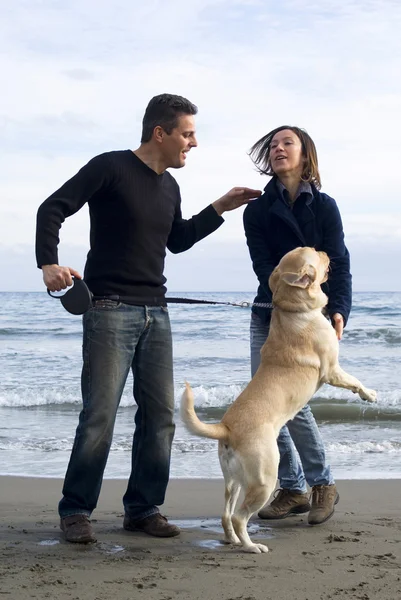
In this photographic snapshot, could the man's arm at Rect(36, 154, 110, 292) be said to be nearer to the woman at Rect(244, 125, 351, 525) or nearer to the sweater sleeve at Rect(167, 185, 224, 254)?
the sweater sleeve at Rect(167, 185, 224, 254)

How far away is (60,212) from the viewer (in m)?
3.99

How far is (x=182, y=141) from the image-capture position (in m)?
4.21

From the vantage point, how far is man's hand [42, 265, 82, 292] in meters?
3.83

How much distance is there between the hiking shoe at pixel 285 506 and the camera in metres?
4.68

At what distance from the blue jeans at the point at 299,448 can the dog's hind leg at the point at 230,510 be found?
0.73 meters

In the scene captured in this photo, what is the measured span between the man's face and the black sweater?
0.13 m

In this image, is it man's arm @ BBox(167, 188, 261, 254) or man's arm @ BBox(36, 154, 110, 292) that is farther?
man's arm @ BBox(167, 188, 261, 254)

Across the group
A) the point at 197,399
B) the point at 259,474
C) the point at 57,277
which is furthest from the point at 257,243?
the point at 197,399

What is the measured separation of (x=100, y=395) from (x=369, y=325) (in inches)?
735

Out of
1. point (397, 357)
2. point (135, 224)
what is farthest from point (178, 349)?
point (135, 224)

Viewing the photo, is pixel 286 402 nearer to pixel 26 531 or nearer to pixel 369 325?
pixel 26 531

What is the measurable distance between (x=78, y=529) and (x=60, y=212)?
5.50ft

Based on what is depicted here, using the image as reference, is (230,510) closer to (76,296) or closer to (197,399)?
(76,296)

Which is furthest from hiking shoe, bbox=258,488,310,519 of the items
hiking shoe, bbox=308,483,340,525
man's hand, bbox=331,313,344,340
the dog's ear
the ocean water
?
the ocean water
